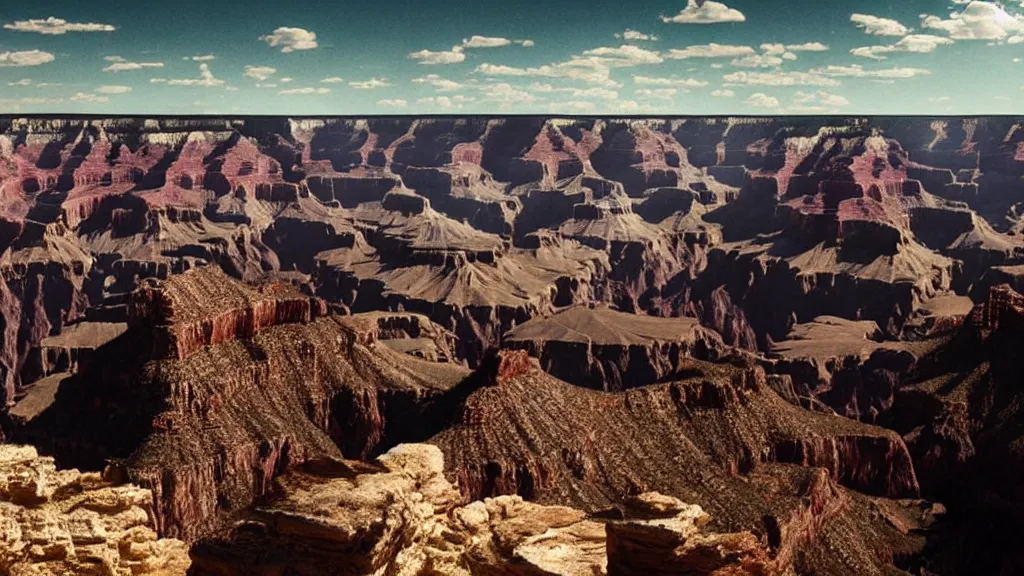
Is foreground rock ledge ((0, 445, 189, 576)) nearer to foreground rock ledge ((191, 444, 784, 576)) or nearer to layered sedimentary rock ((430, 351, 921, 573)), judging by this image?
foreground rock ledge ((191, 444, 784, 576))

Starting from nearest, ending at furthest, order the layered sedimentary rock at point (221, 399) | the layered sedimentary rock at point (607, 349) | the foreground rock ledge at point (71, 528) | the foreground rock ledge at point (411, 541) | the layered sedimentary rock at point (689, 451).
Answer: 1. the foreground rock ledge at point (411, 541)
2. the foreground rock ledge at point (71, 528)
3. the layered sedimentary rock at point (689, 451)
4. the layered sedimentary rock at point (221, 399)
5. the layered sedimentary rock at point (607, 349)

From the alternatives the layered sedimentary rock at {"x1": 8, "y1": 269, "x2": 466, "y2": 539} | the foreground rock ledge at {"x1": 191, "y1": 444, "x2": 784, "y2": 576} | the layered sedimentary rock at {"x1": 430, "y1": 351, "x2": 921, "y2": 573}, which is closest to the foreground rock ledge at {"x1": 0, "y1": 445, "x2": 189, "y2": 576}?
the foreground rock ledge at {"x1": 191, "y1": 444, "x2": 784, "y2": 576}

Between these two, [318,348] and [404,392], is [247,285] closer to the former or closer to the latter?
[318,348]

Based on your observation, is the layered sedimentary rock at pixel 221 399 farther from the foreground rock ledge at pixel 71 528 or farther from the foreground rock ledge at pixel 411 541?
the foreground rock ledge at pixel 411 541

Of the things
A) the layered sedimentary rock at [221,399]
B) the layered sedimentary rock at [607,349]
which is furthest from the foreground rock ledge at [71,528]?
the layered sedimentary rock at [607,349]

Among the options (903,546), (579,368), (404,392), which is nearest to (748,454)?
(903,546)

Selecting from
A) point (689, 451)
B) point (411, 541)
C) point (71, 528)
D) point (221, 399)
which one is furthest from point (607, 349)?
point (71, 528)
